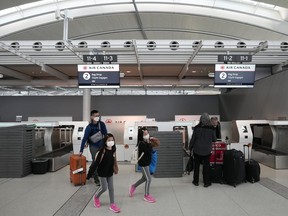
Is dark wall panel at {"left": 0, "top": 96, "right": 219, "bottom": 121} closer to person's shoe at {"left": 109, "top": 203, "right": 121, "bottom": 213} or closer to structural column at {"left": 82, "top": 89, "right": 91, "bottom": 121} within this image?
structural column at {"left": 82, "top": 89, "right": 91, "bottom": 121}

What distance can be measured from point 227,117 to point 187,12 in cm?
720

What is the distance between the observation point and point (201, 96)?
16734 millimetres

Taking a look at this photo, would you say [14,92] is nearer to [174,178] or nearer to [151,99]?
[151,99]

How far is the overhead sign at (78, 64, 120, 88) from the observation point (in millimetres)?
8250

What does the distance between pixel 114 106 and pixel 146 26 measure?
5737mm

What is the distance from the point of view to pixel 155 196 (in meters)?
5.17

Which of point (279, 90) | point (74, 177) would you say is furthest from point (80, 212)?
point (279, 90)

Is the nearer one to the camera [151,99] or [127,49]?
[127,49]

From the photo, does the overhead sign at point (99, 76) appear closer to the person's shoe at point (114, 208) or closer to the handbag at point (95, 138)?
the handbag at point (95, 138)

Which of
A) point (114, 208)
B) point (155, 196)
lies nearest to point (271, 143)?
point (155, 196)

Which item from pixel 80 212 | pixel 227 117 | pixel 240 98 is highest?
pixel 240 98

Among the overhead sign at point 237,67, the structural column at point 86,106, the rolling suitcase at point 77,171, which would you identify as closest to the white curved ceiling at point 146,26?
the overhead sign at point 237,67

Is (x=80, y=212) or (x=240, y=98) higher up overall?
(x=240, y=98)

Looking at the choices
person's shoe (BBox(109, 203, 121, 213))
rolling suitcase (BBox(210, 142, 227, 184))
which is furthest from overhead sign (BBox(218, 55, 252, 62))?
person's shoe (BBox(109, 203, 121, 213))
